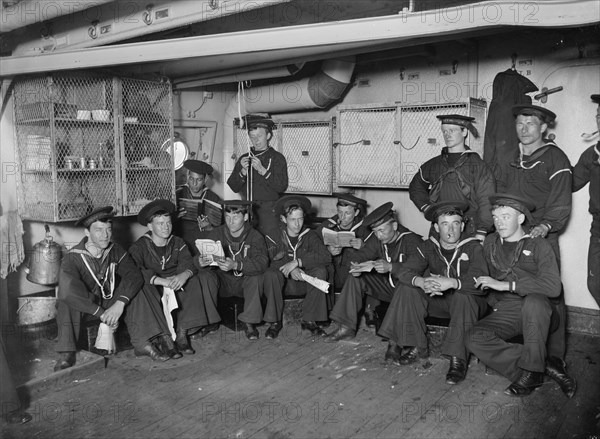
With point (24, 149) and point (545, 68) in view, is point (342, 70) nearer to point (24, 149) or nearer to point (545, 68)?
point (545, 68)

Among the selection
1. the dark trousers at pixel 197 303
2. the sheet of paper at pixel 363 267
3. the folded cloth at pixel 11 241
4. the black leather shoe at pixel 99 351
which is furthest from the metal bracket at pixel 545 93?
the folded cloth at pixel 11 241

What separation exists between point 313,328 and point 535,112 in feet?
10.4

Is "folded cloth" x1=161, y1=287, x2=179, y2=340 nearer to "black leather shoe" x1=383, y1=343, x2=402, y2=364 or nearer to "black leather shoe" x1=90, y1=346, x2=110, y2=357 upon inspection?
"black leather shoe" x1=90, y1=346, x2=110, y2=357

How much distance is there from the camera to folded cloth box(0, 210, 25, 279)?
633 centimetres

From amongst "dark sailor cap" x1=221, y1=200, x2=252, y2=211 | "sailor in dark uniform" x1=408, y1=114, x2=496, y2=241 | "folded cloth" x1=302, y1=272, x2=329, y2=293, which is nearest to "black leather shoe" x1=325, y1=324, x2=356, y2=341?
"folded cloth" x1=302, y1=272, x2=329, y2=293

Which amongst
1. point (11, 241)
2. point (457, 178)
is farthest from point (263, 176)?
point (11, 241)

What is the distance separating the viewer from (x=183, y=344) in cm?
599

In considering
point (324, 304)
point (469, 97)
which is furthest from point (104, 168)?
point (469, 97)

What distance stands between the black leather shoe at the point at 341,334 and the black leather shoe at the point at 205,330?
129cm

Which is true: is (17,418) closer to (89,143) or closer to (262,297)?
(262,297)

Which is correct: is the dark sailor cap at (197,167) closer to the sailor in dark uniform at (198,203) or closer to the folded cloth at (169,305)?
the sailor in dark uniform at (198,203)

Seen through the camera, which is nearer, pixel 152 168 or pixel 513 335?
pixel 513 335

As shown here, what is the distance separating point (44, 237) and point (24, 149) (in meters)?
1.03

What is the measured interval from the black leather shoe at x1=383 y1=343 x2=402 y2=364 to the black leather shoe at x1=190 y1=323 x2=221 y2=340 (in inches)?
80.0
